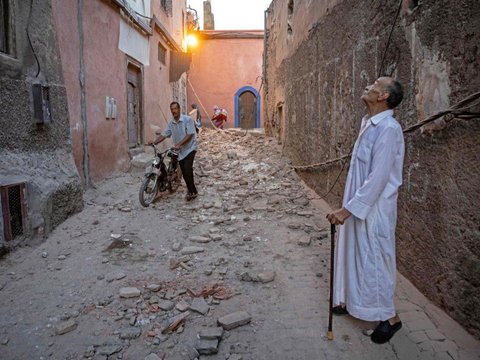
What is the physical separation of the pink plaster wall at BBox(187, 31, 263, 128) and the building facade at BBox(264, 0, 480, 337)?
14815 mm

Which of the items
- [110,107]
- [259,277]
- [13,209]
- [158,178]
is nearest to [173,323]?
[259,277]

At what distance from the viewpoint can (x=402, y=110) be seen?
3355 millimetres

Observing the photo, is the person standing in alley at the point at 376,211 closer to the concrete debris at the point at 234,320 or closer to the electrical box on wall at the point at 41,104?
the concrete debris at the point at 234,320

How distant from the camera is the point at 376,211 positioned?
96.8 inches

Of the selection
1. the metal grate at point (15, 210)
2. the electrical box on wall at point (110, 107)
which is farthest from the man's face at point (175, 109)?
the metal grate at point (15, 210)

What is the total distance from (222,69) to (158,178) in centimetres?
1463

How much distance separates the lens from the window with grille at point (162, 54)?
12.0 m

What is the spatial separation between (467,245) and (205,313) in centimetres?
193

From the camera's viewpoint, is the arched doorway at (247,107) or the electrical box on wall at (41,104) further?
the arched doorway at (247,107)

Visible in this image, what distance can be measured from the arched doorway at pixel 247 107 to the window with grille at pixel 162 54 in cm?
748

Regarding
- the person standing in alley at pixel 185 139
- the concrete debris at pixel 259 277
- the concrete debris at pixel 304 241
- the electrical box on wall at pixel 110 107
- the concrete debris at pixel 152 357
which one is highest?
the electrical box on wall at pixel 110 107

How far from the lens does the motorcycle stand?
591 centimetres

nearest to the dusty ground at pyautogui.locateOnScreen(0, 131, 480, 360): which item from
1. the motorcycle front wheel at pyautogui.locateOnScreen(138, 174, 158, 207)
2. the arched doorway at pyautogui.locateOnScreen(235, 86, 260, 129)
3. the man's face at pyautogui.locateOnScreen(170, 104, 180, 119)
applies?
the motorcycle front wheel at pyautogui.locateOnScreen(138, 174, 158, 207)

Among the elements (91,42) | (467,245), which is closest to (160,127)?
(91,42)
